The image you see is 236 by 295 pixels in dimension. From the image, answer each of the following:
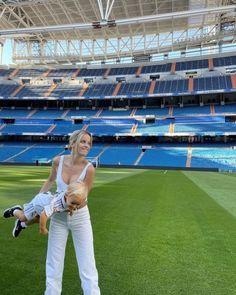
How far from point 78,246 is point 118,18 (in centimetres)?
5097

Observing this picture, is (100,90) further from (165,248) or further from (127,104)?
(165,248)

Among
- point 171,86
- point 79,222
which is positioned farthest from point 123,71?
point 79,222

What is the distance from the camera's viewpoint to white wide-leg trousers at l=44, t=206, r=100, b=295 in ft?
12.5

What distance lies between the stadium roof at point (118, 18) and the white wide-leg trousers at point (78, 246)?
35783 millimetres

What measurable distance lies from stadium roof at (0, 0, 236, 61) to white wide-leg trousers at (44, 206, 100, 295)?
117 feet

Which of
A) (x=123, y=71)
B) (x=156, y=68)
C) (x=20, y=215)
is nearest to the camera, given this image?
(x=20, y=215)

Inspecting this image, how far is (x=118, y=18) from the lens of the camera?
167 feet

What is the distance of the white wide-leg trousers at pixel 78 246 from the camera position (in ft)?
12.5

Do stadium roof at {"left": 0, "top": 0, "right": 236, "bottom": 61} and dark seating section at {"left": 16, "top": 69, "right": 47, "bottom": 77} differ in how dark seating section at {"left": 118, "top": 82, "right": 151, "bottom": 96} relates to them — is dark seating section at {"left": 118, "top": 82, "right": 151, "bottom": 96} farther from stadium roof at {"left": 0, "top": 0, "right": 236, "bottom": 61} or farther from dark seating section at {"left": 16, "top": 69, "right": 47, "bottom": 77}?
dark seating section at {"left": 16, "top": 69, "right": 47, "bottom": 77}

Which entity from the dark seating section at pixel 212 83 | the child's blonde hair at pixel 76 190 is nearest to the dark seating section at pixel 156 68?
the dark seating section at pixel 212 83

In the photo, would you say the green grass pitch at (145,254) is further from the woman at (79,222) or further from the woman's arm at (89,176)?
the woman's arm at (89,176)

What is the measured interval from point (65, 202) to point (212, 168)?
129 feet

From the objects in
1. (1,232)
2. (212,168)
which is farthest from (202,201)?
(212,168)

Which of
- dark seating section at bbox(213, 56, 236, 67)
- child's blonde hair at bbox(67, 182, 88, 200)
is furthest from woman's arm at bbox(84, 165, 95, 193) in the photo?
dark seating section at bbox(213, 56, 236, 67)
